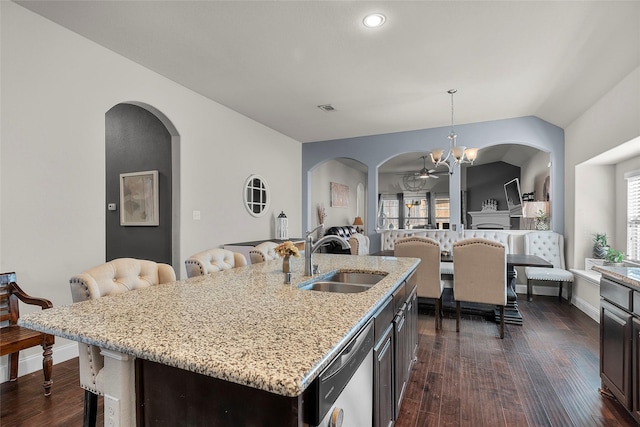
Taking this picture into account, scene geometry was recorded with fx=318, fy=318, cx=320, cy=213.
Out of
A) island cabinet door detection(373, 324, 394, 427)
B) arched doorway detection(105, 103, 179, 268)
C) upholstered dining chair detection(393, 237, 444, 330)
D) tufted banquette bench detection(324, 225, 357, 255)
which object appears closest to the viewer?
island cabinet door detection(373, 324, 394, 427)

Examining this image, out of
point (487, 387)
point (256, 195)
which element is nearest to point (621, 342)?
point (487, 387)

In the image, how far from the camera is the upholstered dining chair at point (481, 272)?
10.6 feet

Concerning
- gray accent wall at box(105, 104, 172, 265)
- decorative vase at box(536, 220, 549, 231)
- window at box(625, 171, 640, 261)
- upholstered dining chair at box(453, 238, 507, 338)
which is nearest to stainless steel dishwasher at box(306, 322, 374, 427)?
upholstered dining chair at box(453, 238, 507, 338)

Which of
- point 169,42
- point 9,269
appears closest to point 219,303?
point 9,269

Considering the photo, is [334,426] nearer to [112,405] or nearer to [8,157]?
[112,405]

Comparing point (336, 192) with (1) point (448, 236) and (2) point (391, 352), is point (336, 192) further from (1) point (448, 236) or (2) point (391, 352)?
(2) point (391, 352)

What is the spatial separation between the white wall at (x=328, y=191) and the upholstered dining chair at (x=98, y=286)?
5.30 meters

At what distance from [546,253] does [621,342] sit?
3.30 metres

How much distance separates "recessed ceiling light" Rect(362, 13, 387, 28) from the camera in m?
2.50

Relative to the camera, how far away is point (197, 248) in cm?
396

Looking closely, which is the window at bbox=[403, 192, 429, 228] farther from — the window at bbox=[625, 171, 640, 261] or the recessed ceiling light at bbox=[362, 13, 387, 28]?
the recessed ceiling light at bbox=[362, 13, 387, 28]

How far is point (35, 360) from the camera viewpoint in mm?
2482

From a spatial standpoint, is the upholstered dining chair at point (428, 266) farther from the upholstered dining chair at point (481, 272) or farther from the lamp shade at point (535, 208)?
the lamp shade at point (535, 208)

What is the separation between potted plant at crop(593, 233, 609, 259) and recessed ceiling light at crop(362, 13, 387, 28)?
12.9 ft
